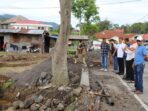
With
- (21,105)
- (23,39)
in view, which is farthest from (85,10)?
(21,105)

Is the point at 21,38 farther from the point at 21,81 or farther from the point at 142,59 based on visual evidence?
the point at 142,59

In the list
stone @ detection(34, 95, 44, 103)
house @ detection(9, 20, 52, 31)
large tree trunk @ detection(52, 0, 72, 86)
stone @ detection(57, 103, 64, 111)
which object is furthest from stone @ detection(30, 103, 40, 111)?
house @ detection(9, 20, 52, 31)

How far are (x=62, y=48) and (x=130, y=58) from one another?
3858 mm

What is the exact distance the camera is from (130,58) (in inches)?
683

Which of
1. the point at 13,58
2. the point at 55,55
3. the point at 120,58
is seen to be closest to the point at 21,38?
the point at 13,58

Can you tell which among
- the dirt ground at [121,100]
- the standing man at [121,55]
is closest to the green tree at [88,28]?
the standing man at [121,55]

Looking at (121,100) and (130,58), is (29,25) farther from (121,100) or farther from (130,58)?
(121,100)

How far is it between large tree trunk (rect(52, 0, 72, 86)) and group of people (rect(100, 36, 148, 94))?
255 centimetres

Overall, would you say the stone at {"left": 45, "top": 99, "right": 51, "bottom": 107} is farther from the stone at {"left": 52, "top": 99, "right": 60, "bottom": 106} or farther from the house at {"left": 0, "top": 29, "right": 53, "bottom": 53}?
the house at {"left": 0, "top": 29, "right": 53, "bottom": 53}

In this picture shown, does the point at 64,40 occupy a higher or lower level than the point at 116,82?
higher

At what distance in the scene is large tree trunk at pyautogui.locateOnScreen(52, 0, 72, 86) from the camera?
14.3 meters

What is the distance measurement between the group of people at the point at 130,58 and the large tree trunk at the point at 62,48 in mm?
2549

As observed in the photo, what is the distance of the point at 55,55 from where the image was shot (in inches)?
593

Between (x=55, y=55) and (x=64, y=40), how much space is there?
758 millimetres
